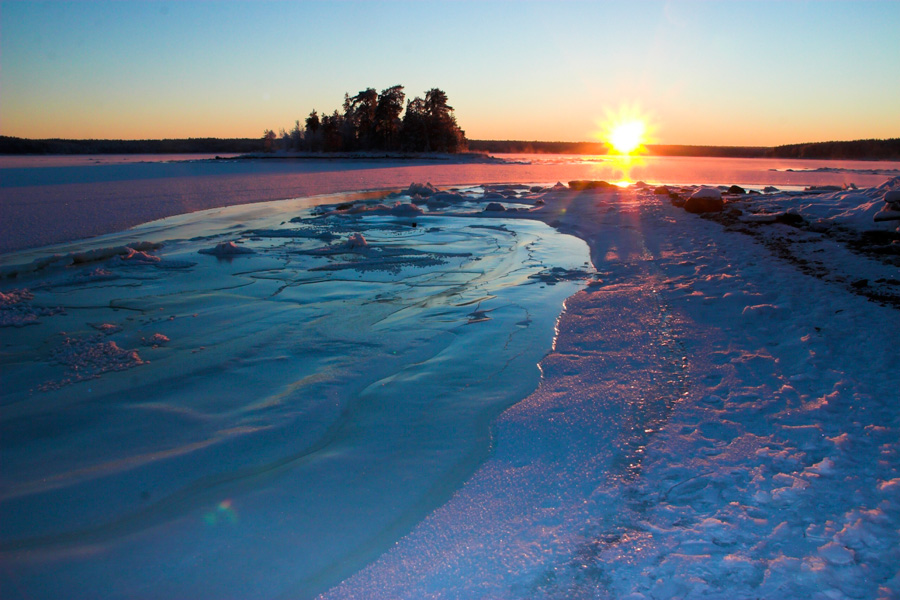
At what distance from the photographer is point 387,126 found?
63.8 meters

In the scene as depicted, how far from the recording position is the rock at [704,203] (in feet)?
38.7

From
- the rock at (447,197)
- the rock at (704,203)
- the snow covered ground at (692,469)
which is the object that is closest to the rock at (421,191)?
the rock at (447,197)

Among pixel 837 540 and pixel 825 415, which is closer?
pixel 837 540

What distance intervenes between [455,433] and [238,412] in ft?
4.86

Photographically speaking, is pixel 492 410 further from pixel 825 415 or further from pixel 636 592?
pixel 825 415

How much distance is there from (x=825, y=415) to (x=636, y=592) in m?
1.96

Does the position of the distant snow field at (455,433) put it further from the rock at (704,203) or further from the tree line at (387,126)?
the tree line at (387,126)

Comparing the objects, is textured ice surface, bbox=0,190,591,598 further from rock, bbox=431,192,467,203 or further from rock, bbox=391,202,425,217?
rock, bbox=431,192,467,203

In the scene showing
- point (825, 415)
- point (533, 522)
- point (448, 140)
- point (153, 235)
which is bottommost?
point (533, 522)

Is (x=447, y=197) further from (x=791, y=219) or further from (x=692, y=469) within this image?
(x=692, y=469)

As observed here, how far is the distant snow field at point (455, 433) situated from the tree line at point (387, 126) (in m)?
59.8

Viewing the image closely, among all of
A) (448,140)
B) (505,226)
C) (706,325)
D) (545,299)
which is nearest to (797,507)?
(706,325)

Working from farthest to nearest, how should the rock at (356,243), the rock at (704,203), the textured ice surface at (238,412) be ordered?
the rock at (704,203) < the rock at (356,243) < the textured ice surface at (238,412)

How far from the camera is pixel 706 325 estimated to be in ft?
15.7
